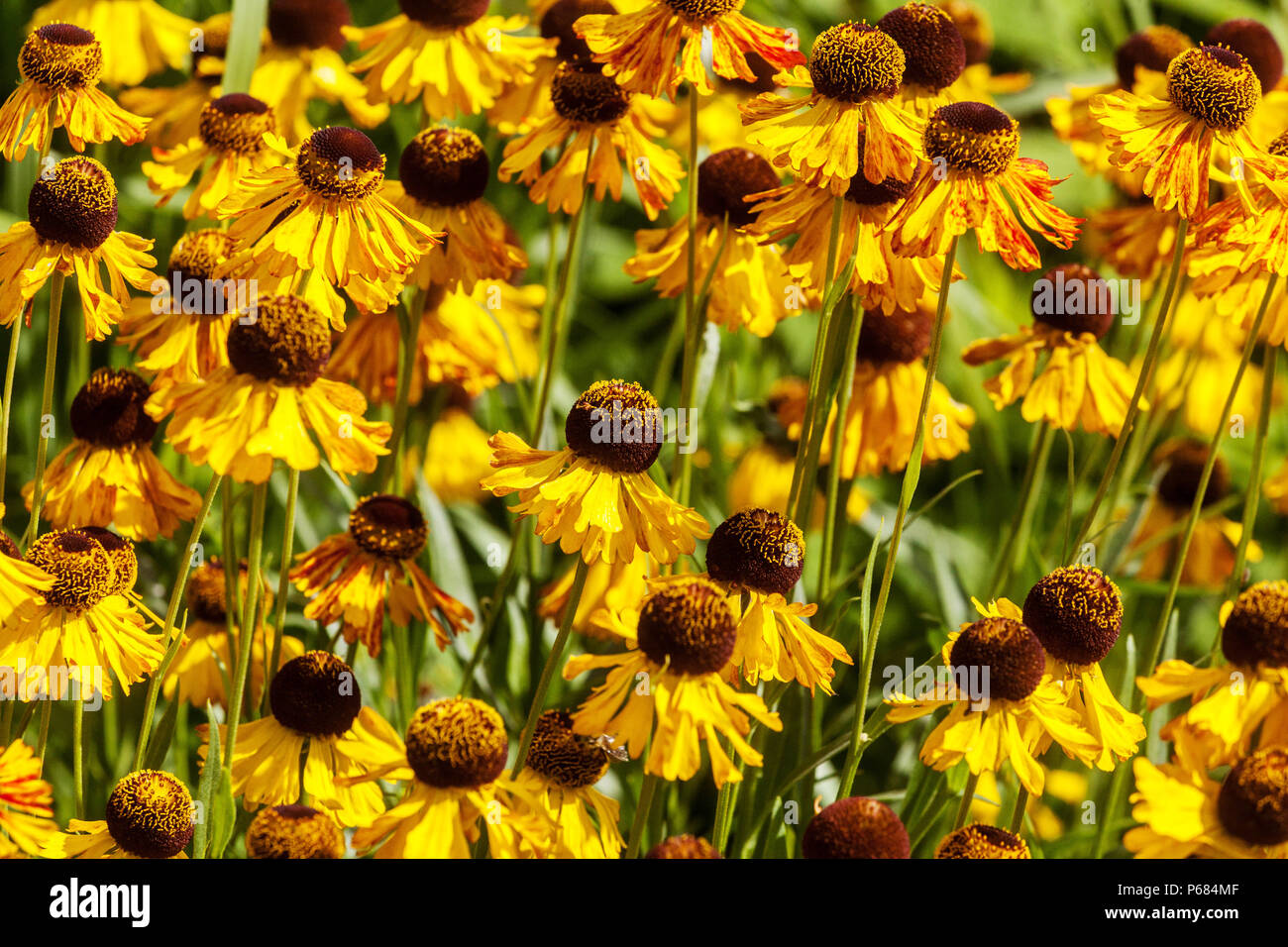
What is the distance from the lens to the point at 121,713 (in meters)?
1.40

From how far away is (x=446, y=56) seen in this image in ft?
4.24

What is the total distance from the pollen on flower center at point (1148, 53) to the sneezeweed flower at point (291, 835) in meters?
1.15

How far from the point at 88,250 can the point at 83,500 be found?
19 cm

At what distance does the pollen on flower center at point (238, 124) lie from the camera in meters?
1.20

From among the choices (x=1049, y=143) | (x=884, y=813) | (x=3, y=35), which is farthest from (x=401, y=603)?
(x=1049, y=143)

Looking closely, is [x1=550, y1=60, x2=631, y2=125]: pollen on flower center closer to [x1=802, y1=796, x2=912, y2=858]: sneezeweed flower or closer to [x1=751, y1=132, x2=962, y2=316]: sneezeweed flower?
[x1=751, y1=132, x2=962, y2=316]: sneezeweed flower

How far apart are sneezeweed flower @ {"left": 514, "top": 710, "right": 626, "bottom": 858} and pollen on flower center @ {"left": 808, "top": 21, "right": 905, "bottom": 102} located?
0.48 metres

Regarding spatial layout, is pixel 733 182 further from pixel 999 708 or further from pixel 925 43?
pixel 999 708

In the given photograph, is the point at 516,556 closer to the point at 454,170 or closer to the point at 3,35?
the point at 454,170

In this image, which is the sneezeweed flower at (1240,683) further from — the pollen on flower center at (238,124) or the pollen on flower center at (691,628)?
the pollen on flower center at (238,124)

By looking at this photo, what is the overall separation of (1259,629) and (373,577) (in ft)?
2.14

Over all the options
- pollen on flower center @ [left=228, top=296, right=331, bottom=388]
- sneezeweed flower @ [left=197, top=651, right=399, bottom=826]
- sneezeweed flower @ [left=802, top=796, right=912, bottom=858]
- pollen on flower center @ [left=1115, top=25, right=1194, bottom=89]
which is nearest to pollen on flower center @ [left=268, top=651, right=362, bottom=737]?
sneezeweed flower @ [left=197, top=651, right=399, bottom=826]

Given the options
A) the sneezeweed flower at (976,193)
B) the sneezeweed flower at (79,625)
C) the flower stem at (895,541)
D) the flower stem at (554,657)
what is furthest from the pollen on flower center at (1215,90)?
the sneezeweed flower at (79,625)

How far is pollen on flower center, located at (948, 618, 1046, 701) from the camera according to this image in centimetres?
89
